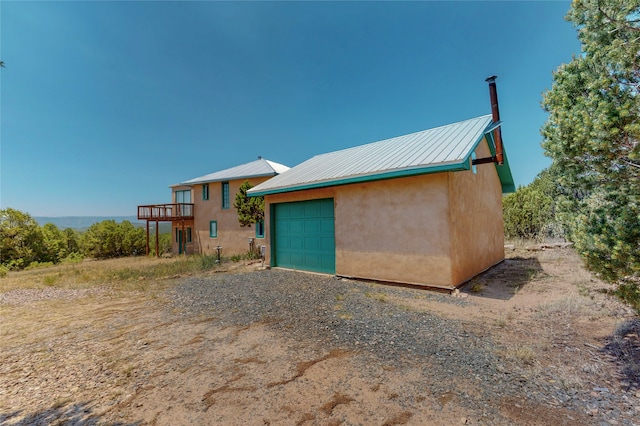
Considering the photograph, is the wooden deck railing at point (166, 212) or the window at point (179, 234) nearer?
the wooden deck railing at point (166, 212)

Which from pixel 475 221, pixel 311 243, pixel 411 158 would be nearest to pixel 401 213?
pixel 411 158

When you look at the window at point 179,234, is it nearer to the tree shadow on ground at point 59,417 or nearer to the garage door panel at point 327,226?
the garage door panel at point 327,226

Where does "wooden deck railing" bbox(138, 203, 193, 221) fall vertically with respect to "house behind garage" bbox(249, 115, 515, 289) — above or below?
above

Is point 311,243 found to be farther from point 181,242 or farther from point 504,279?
point 181,242

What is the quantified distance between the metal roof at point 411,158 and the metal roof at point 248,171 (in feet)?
25.6

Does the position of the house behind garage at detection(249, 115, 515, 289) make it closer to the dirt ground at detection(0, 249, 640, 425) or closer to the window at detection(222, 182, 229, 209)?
the dirt ground at detection(0, 249, 640, 425)

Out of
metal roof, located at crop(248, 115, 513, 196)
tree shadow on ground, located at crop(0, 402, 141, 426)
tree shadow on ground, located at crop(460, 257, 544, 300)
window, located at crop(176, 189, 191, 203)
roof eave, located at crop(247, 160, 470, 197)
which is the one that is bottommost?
tree shadow on ground, located at crop(460, 257, 544, 300)

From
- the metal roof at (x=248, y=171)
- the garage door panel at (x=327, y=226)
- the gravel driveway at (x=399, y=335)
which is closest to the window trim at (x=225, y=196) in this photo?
the metal roof at (x=248, y=171)

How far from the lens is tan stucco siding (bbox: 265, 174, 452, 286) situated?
6734 millimetres

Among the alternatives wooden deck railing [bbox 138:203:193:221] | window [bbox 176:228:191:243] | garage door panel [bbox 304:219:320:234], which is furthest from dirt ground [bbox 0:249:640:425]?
window [bbox 176:228:191:243]

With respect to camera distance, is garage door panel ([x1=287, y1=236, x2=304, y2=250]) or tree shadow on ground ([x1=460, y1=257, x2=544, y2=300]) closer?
tree shadow on ground ([x1=460, y1=257, x2=544, y2=300])

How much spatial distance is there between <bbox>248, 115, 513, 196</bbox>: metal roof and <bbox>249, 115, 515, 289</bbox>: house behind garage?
33mm

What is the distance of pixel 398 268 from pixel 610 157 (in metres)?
5.29

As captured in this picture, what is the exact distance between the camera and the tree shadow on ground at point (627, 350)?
108 inches
